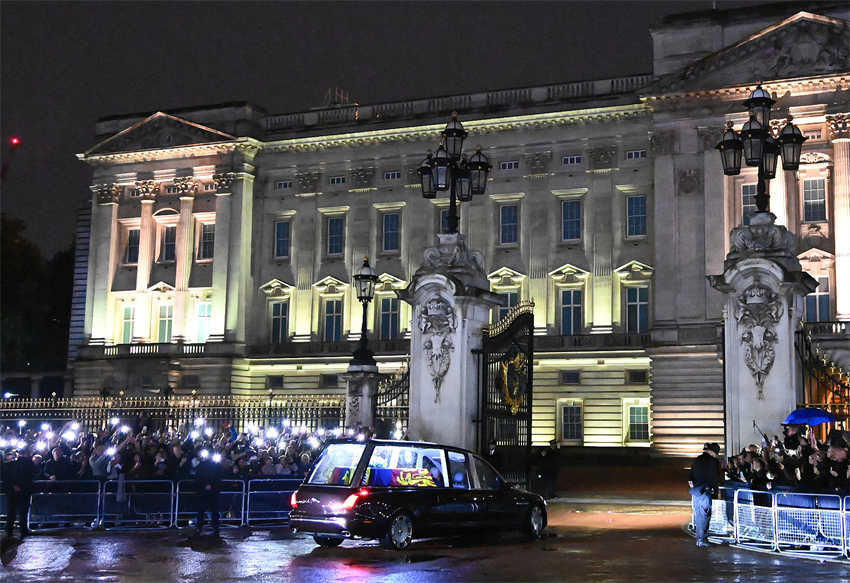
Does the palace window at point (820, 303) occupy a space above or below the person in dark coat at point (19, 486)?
above

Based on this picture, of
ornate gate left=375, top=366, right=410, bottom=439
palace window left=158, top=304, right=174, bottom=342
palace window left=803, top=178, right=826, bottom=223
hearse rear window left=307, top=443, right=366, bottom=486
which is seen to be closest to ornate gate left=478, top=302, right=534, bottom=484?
ornate gate left=375, top=366, right=410, bottom=439

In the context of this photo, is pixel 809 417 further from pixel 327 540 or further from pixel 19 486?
pixel 19 486

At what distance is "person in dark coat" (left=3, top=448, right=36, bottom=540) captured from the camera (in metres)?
20.2

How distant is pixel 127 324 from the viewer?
208 ft

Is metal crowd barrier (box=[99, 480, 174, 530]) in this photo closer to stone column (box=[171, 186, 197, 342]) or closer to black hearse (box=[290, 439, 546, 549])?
black hearse (box=[290, 439, 546, 549])

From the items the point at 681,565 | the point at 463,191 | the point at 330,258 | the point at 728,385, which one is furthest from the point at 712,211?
the point at 681,565

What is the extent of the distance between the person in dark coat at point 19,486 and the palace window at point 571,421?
36346 mm

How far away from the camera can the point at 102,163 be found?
64625 millimetres

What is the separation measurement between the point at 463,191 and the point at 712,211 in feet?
92.2

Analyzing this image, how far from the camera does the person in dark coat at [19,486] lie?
797 inches

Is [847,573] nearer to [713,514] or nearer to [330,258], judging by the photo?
[713,514]

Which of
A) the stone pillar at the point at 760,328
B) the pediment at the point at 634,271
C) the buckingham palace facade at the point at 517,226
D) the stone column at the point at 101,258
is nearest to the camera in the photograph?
the stone pillar at the point at 760,328

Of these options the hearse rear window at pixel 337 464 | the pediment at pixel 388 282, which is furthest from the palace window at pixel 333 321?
the hearse rear window at pixel 337 464

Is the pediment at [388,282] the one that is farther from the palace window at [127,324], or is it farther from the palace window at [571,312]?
the palace window at [127,324]
